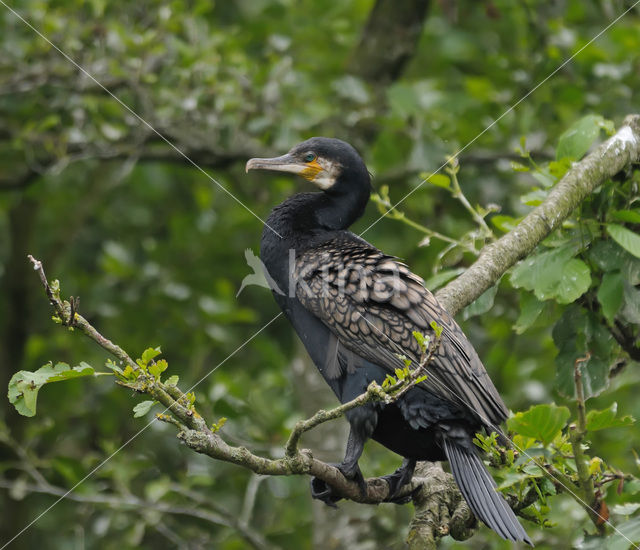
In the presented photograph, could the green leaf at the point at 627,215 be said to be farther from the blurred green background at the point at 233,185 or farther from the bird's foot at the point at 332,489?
the blurred green background at the point at 233,185

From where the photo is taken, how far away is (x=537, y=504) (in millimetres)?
3061

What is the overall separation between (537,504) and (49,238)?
18.9 ft

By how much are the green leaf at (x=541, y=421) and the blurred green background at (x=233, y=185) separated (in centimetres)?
254

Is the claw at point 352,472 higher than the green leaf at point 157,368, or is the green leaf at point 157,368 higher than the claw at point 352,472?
the green leaf at point 157,368

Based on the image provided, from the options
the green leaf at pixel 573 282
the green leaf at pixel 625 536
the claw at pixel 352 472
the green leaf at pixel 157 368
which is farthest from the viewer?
the green leaf at pixel 573 282

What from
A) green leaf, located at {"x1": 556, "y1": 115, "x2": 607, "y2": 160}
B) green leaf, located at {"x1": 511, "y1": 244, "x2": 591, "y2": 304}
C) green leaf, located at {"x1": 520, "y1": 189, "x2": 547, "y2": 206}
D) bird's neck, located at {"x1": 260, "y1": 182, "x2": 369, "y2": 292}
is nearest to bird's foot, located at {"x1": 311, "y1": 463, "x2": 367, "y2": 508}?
bird's neck, located at {"x1": 260, "y1": 182, "x2": 369, "y2": 292}

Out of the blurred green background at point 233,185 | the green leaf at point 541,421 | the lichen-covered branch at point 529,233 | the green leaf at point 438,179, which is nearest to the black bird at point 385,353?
the lichen-covered branch at point 529,233

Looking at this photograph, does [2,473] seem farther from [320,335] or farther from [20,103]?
[320,335]

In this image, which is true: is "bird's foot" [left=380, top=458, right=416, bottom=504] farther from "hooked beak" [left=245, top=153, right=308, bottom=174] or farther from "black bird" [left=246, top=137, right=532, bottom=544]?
"hooked beak" [left=245, top=153, right=308, bottom=174]

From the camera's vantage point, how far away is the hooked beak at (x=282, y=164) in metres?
4.14

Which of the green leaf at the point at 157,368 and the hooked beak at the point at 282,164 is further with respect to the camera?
the hooked beak at the point at 282,164

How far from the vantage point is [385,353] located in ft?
11.2

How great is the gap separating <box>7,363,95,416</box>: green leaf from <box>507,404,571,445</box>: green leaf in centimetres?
123

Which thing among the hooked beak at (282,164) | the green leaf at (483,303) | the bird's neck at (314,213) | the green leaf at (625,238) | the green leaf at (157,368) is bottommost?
the bird's neck at (314,213)
